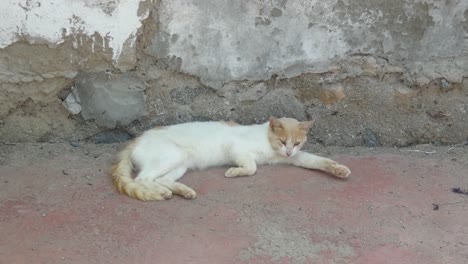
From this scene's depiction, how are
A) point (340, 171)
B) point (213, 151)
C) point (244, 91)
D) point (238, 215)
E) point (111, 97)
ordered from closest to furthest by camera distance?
point (238, 215) < point (340, 171) < point (213, 151) < point (111, 97) < point (244, 91)

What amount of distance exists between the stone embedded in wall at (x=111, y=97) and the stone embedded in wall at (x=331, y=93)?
1093 mm

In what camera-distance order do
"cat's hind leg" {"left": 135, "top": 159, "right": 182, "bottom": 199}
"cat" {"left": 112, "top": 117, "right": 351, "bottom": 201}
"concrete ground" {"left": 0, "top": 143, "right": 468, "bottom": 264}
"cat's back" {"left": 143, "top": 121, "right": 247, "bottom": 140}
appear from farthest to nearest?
"cat's back" {"left": 143, "top": 121, "right": 247, "bottom": 140}
"cat" {"left": 112, "top": 117, "right": 351, "bottom": 201}
"cat's hind leg" {"left": 135, "top": 159, "right": 182, "bottom": 199}
"concrete ground" {"left": 0, "top": 143, "right": 468, "bottom": 264}

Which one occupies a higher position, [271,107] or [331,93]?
[331,93]

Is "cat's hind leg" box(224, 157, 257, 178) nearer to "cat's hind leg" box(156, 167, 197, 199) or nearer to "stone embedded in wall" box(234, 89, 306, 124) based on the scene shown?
"cat's hind leg" box(156, 167, 197, 199)

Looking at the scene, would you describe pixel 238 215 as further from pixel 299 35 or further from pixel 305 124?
pixel 299 35

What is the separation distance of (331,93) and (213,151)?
85cm

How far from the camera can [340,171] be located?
11.8 feet

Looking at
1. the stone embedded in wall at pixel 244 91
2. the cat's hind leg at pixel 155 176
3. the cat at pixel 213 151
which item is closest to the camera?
the cat's hind leg at pixel 155 176

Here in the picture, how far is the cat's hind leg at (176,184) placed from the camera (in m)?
3.32

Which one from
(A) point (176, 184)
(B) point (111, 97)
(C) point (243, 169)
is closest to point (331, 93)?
(C) point (243, 169)

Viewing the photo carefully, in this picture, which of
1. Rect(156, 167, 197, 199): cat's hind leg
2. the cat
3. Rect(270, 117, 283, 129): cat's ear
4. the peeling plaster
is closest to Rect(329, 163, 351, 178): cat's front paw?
the cat

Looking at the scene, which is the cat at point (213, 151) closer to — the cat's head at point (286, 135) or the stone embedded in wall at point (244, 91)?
the cat's head at point (286, 135)

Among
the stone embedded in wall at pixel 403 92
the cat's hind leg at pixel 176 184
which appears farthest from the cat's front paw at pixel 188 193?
the stone embedded in wall at pixel 403 92

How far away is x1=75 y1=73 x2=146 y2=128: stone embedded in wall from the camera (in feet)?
12.5
